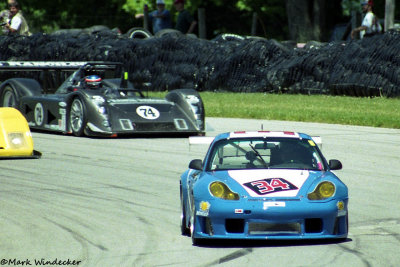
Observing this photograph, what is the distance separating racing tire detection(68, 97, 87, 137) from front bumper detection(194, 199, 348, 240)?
8.38 meters

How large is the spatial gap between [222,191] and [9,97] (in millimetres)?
11224

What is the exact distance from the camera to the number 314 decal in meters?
14.7

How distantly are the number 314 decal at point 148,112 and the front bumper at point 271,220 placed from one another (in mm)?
7952

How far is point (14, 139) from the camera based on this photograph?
1242cm

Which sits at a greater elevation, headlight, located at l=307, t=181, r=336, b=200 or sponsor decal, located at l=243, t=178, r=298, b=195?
sponsor decal, located at l=243, t=178, r=298, b=195

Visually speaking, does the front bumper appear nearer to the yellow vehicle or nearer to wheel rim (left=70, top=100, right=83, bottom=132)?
the yellow vehicle

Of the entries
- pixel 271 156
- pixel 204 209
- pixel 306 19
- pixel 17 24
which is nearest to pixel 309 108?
pixel 17 24

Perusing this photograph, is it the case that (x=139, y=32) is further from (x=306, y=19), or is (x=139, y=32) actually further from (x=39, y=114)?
(x=39, y=114)

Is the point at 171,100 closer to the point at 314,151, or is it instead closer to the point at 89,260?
the point at 314,151

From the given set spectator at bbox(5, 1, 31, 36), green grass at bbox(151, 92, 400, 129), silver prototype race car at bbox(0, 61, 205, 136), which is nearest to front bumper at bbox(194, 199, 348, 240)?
silver prototype race car at bbox(0, 61, 205, 136)

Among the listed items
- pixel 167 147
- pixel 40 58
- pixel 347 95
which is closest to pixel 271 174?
pixel 167 147

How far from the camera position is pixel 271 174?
7262 mm

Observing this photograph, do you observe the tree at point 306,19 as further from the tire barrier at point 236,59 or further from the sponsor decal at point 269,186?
the sponsor decal at point 269,186

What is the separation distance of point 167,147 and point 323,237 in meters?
7.01
